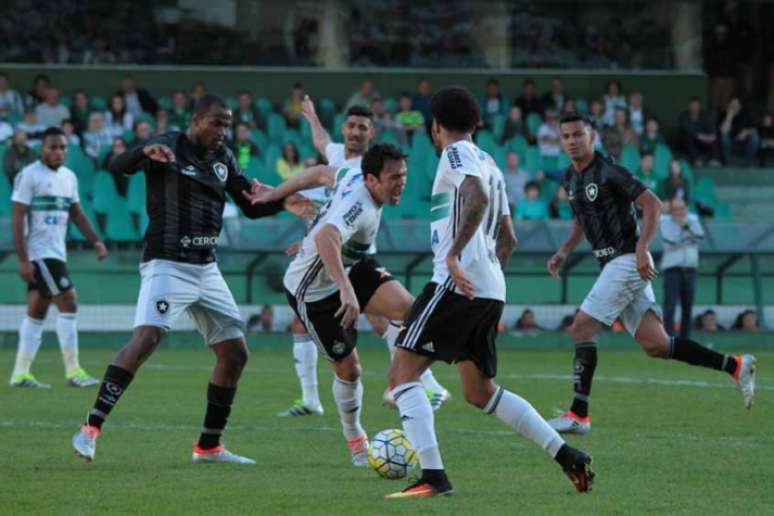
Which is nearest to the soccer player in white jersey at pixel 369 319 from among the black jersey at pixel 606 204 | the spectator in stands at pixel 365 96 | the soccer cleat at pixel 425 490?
the black jersey at pixel 606 204

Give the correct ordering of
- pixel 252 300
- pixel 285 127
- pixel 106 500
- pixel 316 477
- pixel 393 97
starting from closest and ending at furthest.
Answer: pixel 106 500 → pixel 316 477 → pixel 252 300 → pixel 285 127 → pixel 393 97

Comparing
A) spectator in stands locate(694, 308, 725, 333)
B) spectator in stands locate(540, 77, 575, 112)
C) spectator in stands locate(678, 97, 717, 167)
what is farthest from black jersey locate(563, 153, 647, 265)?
spectator in stands locate(678, 97, 717, 167)

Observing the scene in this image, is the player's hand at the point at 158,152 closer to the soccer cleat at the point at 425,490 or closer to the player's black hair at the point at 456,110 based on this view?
the player's black hair at the point at 456,110

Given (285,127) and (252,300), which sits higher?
(285,127)

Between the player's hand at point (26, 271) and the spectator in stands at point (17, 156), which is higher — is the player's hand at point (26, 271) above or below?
below

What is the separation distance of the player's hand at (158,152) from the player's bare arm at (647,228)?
3.68m

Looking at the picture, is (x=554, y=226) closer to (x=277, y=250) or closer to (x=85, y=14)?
(x=277, y=250)

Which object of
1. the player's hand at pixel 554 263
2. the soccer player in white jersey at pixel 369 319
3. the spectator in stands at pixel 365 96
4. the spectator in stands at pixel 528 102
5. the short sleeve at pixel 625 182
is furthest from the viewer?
the spectator in stands at pixel 528 102

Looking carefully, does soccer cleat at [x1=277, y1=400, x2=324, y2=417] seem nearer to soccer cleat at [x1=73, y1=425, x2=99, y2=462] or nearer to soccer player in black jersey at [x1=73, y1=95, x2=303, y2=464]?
soccer player in black jersey at [x1=73, y1=95, x2=303, y2=464]

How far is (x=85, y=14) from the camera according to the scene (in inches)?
1143

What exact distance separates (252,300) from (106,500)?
40.7 feet

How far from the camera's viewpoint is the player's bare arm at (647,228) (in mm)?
11031

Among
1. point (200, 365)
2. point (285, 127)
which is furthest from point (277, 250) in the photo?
point (285, 127)

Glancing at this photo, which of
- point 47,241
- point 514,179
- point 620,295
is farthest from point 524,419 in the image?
point 514,179
